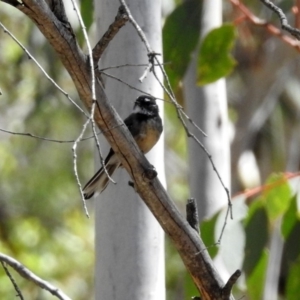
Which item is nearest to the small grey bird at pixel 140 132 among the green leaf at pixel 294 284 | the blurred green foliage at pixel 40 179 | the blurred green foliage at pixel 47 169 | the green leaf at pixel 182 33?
the green leaf at pixel 182 33

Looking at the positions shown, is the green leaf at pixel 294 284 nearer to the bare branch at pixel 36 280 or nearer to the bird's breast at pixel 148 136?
the bird's breast at pixel 148 136

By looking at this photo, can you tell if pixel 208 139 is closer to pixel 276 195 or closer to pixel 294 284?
pixel 276 195

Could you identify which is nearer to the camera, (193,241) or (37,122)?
(193,241)

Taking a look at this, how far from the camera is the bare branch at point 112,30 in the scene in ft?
6.02

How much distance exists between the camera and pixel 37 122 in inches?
312

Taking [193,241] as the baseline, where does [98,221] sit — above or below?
above

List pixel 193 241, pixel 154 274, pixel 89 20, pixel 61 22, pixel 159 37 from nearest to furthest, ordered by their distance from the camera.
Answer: pixel 61 22 < pixel 193 241 < pixel 154 274 < pixel 159 37 < pixel 89 20

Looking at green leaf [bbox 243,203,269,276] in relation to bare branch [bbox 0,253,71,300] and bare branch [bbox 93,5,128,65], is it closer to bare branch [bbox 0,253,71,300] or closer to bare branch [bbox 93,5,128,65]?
bare branch [bbox 0,253,71,300]

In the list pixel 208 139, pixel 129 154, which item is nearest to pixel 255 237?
pixel 208 139

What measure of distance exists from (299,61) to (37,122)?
2.61 m

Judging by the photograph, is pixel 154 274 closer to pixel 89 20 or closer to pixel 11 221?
pixel 89 20

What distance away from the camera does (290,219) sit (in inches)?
130

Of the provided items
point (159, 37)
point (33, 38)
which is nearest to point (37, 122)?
point (33, 38)

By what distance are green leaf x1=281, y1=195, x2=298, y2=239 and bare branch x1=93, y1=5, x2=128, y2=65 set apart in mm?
1572
